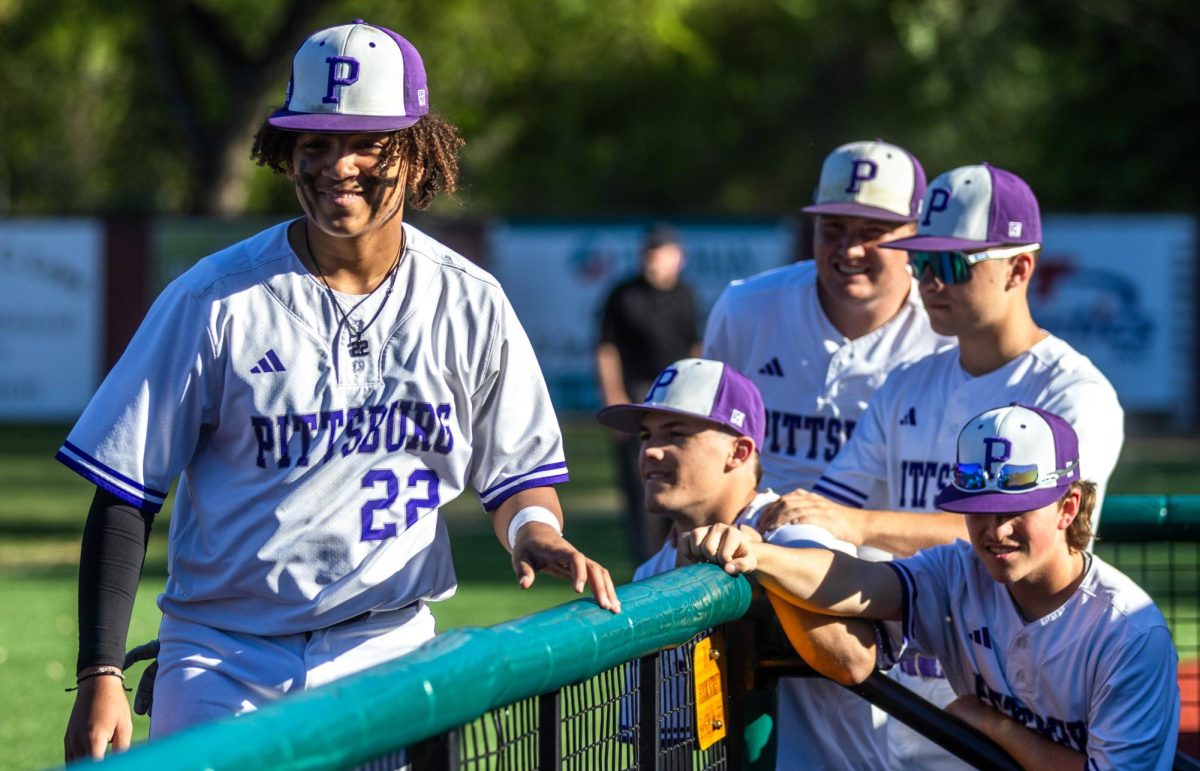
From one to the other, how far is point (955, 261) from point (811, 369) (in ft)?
2.87

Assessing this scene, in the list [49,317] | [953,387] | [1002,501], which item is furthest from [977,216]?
[49,317]

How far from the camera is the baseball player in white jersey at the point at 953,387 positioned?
4.05 m

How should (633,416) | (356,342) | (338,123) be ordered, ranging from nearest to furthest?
1. (338,123)
2. (356,342)
3. (633,416)

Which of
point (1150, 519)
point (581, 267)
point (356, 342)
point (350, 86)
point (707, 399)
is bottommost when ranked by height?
point (1150, 519)

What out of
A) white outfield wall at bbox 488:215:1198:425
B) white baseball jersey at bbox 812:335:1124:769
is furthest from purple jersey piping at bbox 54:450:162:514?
white outfield wall at bbox 488:215:1198:425

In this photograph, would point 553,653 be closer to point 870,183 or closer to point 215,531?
point 215,531

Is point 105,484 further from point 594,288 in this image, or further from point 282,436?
point 594,288

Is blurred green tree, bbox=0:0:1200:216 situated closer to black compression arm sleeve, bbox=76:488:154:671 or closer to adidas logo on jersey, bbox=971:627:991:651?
adidas logo on jersey, bbox=971:627:991:651

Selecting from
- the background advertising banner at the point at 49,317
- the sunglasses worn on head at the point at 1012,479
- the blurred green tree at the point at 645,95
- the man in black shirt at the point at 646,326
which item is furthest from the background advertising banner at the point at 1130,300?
the sunglasses worn on head at the point at 1012,479

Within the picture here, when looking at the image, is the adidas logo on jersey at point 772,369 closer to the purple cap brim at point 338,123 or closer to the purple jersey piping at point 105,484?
the purple cap brim at point 338,123

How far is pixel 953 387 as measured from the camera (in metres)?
4.36

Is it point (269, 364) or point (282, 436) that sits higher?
point (269, 364)

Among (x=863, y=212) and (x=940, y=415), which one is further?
(x=863, y=212)

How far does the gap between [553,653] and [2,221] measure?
63.4 ft
